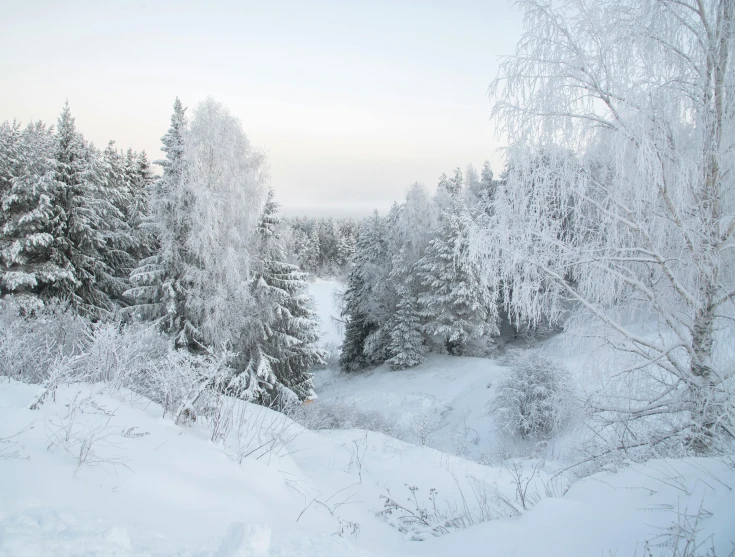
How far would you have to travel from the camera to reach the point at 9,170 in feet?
50.6

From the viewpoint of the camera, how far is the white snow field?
173 cm

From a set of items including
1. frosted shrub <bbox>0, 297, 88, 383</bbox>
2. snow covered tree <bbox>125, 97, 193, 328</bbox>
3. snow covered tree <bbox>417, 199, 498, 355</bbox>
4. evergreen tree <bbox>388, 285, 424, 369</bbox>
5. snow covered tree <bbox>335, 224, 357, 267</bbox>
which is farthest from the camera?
snow covered tree <bbox>335, 224, 357, 267</bbox>

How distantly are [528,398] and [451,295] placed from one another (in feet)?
29.7

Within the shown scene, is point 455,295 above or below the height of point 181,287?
below

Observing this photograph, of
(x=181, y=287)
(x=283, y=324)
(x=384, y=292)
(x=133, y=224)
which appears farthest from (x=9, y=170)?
(x=384, y=292)

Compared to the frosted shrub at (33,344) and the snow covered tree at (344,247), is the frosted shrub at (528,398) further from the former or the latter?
the snow covered tree at (344,247)

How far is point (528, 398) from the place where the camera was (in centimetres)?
1141

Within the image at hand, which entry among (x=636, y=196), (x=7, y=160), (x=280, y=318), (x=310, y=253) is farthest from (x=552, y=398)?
(x=310, y=253)

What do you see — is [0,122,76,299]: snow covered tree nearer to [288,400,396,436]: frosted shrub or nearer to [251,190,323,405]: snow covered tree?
[251,190,323,405]: snow covered tree

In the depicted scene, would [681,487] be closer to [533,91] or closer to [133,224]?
[533,91]

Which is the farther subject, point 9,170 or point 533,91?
point 9,170

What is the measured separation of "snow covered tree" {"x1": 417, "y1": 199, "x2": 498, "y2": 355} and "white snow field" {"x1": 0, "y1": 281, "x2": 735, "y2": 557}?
16.2 metres

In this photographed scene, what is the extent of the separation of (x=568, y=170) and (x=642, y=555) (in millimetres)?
3572

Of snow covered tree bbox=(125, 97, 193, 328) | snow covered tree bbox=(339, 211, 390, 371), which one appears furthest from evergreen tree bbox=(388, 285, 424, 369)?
snow covered tree bbox=(125, 97, 193, 328)
